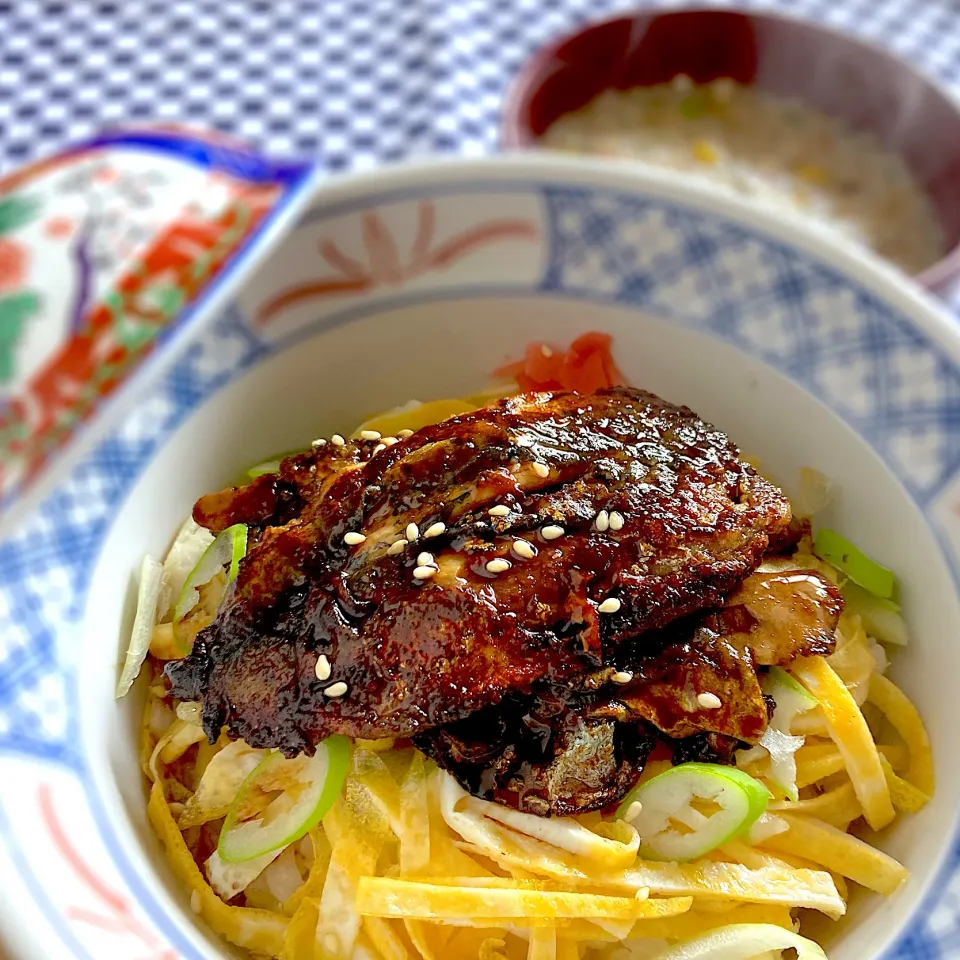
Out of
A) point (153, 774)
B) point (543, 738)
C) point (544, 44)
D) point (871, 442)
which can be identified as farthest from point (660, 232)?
point (544, 44)

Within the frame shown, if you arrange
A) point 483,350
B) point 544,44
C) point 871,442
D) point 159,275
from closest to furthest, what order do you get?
point 159,275
point 871,442
point 483,350
point 544,44

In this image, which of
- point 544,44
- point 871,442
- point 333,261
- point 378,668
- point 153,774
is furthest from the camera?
point 544,44

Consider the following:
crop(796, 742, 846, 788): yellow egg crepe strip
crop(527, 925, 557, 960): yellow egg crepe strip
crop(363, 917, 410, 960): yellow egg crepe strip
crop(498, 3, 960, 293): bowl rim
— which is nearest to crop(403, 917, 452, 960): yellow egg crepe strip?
crop(363, 917, 410, 960): yellow egg crepe strip

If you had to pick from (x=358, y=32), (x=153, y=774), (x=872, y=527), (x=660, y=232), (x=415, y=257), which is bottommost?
(x=153, y=774)

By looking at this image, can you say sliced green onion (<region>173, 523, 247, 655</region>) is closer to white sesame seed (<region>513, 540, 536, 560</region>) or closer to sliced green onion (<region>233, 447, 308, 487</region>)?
sliced green onion (<region>233, 447, 308, 487</region>)

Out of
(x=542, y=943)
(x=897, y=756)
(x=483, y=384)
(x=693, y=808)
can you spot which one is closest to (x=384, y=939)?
(x=542, y=943)

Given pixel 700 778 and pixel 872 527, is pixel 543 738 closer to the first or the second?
pixel 700 778

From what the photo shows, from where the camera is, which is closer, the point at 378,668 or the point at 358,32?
the point at 378,668

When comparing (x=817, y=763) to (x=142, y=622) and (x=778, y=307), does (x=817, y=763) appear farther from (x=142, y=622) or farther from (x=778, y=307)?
(x=142, y=622)
